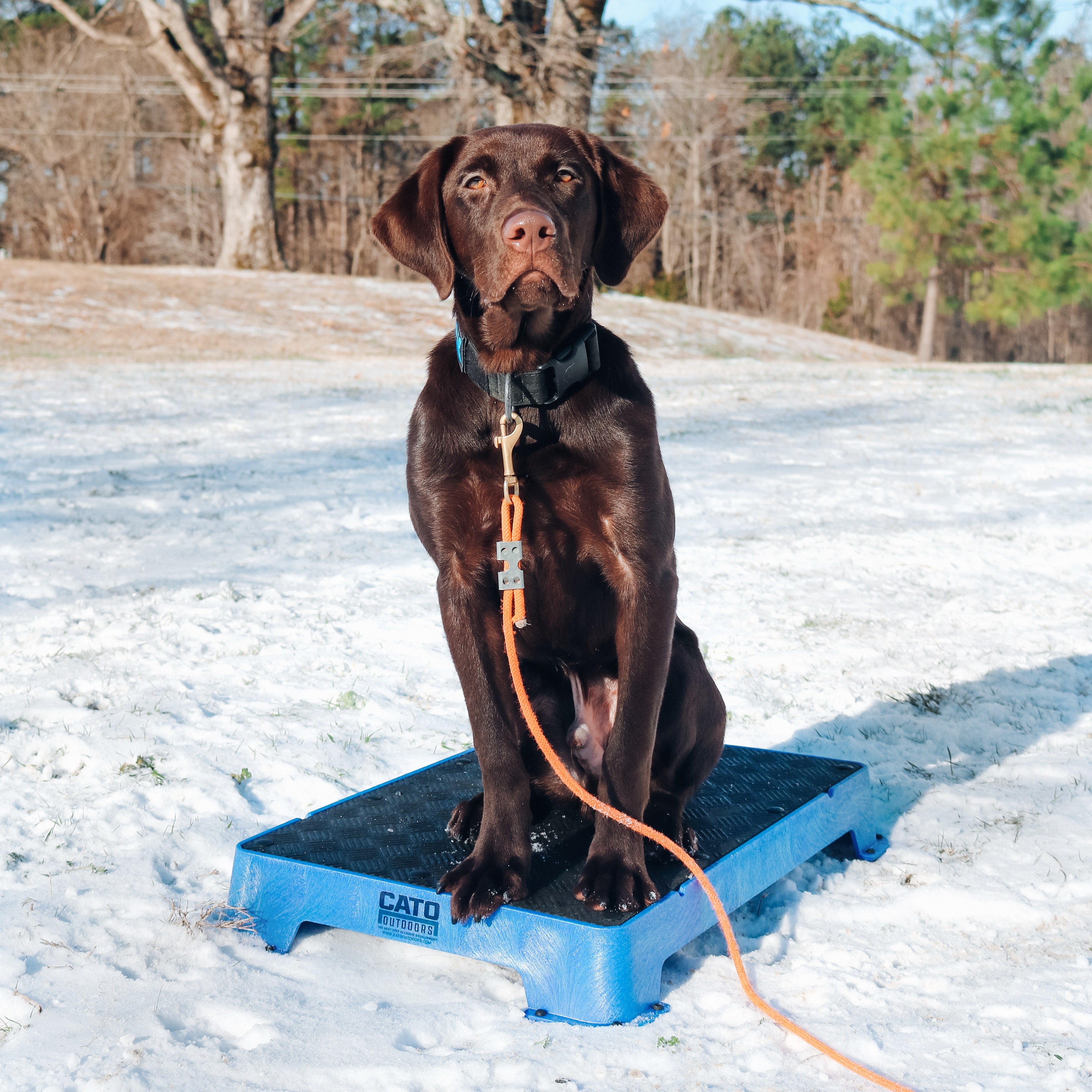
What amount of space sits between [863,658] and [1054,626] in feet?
3.09

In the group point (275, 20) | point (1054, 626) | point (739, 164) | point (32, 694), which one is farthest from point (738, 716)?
point (739, 164)

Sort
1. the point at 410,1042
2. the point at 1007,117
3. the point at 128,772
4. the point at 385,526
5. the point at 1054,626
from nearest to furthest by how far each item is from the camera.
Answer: the point at 410,1042 → the point at 128,772 → the point at 1054,626 → the point at 385,526 → the point at 1007,117

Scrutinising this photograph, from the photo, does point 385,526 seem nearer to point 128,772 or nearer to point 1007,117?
point 128,772

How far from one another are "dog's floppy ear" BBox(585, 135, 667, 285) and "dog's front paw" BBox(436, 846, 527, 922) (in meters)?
1.30

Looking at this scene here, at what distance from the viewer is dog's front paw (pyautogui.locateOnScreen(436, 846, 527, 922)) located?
7.27ft

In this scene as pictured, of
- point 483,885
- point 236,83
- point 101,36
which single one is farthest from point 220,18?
point 483,885

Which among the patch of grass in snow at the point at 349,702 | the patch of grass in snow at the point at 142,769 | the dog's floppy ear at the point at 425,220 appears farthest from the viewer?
the patch of grass in snow at the point at 349,702

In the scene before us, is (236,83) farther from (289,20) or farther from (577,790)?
(577,790)

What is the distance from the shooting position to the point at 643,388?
251cm

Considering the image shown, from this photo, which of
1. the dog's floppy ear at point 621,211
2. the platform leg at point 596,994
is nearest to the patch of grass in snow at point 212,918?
the platform leg at point 596,994

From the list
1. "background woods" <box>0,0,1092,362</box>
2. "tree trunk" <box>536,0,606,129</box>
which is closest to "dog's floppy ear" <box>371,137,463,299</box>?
"tree trunk" <box>536,0,606,129</box>

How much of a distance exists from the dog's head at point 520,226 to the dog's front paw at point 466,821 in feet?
3.23

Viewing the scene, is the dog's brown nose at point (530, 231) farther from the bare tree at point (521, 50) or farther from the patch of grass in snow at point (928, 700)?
the bare tree at point (521, 50)

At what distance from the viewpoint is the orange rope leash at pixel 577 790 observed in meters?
2.18
